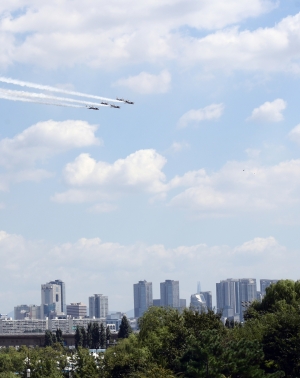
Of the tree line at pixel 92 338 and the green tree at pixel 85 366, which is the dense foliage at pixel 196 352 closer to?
the green tree at pixel 85 366

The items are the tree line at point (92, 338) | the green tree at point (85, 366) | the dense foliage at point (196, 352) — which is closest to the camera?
the dense foliage at point (196, 352)

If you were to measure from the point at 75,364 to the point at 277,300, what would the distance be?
2857 cm

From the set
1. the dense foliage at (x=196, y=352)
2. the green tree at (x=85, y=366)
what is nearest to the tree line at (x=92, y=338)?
the dense foliage at (x=196, y=352)

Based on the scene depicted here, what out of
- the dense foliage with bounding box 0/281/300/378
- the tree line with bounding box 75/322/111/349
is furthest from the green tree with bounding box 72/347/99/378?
the tree line with bounding box 75/322/111/349

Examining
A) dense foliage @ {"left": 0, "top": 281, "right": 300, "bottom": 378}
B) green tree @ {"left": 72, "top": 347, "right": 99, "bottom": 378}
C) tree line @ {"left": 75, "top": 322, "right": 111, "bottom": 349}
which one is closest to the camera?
dense foliage @ {"left": 0, "top": 281, "right": 300, "bottom": 378}

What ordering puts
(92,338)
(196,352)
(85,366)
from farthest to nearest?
1. (92,338)
2. (85,366)
3. (196,352)

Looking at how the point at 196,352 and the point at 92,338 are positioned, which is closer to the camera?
the point at 196,352

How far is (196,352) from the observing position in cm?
5494

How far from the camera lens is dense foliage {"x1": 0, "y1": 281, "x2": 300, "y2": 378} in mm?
54938

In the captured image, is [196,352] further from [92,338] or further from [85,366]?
[92,338]

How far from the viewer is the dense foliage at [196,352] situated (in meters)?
54.9

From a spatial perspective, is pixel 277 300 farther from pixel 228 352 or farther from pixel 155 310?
pixel 228 352

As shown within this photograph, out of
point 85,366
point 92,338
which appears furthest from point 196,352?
point 92,338

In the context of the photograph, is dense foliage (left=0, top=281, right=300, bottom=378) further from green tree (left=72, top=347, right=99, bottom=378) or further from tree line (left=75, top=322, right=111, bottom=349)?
tree line (left=75, top=322, right=111, bottom=349)
